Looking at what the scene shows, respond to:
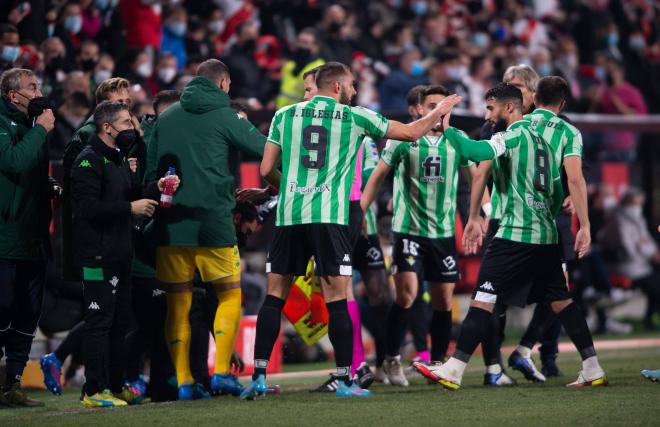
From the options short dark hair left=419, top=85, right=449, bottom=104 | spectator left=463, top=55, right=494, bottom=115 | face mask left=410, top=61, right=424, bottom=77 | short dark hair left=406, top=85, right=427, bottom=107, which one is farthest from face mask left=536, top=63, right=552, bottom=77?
short dark hair left=419, top=85, right=449, bottom=104

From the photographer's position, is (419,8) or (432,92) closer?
(432,92)

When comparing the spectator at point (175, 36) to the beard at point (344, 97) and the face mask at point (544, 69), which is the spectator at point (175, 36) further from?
the beard at point (344, 97)

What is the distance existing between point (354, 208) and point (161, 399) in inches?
83.1

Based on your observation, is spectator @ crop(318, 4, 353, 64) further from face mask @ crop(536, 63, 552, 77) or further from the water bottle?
the water bottle

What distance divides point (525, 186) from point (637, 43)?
44.5ft

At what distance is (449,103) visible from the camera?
772 cm

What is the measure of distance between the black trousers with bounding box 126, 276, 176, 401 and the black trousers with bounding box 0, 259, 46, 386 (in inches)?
26.6

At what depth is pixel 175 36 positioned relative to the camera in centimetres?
1448

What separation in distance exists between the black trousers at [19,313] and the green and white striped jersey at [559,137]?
3.59 metres

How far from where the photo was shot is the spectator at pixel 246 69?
47.3 ft

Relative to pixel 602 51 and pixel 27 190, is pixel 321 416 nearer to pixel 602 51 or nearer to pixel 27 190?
pixel 27 190

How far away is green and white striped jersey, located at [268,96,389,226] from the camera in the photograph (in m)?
7.66

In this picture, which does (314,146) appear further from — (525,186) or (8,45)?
(8,45)

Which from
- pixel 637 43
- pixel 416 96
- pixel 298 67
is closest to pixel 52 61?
pixel 298 67
